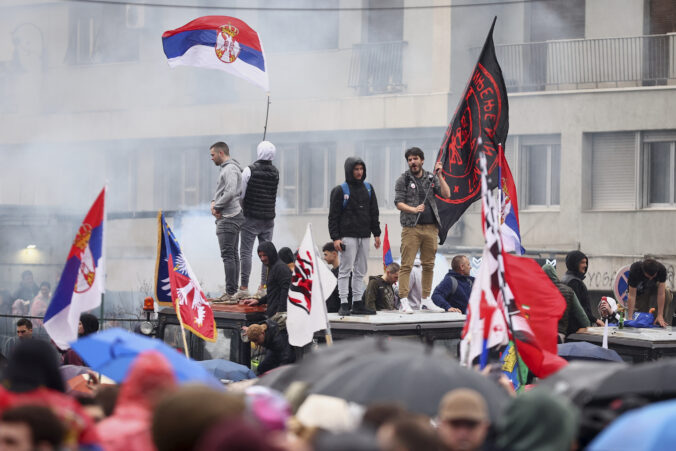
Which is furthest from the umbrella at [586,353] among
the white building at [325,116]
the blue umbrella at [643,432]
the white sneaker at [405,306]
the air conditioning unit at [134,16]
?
the air conditioning unit at [134,16]

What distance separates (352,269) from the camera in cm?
1229

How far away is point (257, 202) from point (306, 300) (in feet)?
Result: 9.87

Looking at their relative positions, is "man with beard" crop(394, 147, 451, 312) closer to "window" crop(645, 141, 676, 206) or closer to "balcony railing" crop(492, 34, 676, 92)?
"window" crop(645, 141, 676, 206)

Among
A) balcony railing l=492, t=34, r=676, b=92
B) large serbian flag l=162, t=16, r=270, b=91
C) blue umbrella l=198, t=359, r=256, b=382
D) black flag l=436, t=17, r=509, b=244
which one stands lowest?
blue umbrella l=198, t=359, r=256, b=382

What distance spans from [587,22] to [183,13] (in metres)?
10.1

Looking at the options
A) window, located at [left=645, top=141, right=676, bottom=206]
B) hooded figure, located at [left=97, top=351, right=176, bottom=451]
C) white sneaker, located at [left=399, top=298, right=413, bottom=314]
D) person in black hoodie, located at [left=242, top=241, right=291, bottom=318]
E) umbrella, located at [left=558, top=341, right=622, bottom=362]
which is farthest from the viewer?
window, located at [left=645, top=141, right=676, bottom=206]

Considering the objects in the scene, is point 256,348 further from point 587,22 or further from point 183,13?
point 183,13

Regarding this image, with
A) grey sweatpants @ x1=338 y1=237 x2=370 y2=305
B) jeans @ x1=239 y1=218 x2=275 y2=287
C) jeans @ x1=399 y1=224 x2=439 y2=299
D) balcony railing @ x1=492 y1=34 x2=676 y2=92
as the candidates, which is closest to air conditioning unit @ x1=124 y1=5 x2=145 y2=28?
balcony railing @ x1=492 y1=34 x2=676 y2=92

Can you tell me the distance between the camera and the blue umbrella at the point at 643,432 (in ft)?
16.7

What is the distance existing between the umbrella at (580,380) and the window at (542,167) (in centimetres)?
1822

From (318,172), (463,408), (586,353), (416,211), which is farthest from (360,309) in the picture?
(318,172)

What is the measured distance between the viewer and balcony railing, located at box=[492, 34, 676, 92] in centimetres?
2469

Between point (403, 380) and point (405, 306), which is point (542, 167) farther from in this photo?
point (403, 380)

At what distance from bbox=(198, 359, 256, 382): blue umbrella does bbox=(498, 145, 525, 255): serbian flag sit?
11.2 feet
